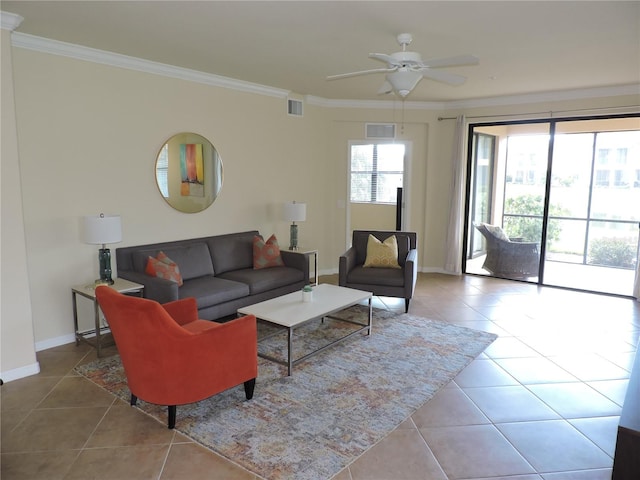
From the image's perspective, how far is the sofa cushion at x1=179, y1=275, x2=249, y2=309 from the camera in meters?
4.29

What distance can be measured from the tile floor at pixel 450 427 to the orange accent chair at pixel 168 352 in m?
0.28

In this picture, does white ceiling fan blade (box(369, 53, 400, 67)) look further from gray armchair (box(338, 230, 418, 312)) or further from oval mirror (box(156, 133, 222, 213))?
oval mirror (box(156, 133, 222, 213))

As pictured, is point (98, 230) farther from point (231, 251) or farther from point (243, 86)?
point (243, 86)

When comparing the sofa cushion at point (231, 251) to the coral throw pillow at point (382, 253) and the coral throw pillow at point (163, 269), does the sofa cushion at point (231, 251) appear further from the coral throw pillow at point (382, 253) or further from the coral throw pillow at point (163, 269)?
the coral throw pillow at point (382, 253)

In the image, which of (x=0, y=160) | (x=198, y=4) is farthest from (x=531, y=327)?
(x=0, y=160)

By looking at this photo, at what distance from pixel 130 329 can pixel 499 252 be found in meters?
5.83

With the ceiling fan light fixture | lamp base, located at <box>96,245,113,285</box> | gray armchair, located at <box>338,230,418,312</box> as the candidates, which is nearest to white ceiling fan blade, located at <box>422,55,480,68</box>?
the ceiling fan light fixture

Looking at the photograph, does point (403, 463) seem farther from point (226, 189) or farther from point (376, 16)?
point (226, 189)

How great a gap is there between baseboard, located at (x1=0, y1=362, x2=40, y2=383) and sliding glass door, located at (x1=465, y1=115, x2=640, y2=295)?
241 inches

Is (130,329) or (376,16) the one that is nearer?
(130,329)

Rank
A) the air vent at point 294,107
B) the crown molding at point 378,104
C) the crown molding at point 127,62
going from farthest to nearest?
the crown molding at point 378,104
the air vent at point 294,107
the crown molding at point 127,62

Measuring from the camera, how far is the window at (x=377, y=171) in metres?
7.21

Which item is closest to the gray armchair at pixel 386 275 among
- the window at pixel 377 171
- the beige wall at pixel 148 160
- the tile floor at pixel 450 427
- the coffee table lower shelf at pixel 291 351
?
the coffee table lower shelf at pixel 291 351

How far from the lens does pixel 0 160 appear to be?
3242 mm
